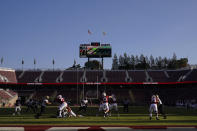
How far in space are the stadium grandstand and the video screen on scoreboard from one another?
18.6 ft

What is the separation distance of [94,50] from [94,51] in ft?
0.98

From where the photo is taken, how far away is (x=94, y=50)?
77375mm

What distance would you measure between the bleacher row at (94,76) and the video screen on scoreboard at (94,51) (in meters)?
5.48

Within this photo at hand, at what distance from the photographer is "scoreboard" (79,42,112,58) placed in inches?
3046

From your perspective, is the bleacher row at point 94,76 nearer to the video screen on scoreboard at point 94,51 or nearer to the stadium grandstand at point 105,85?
the stadium grandstand at point 105,85

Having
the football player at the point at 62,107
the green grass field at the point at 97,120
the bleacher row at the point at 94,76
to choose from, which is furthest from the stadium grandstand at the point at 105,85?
the green grass field at the point at 97,120

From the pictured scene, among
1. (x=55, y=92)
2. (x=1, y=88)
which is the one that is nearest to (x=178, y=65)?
(x=55, y=92)

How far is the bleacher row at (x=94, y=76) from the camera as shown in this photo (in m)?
74.5

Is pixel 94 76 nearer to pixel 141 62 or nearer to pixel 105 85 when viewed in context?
pixel 105 85

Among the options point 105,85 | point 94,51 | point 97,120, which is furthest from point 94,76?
point 97,120

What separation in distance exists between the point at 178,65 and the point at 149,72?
52496 millimetres

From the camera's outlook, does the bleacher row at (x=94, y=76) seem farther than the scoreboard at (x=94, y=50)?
No

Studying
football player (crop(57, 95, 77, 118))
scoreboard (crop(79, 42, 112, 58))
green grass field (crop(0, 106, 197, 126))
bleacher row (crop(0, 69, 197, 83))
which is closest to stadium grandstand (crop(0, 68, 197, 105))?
bleacher row (crop(0, 69, 197, 83))

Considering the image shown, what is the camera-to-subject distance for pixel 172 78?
75.4 m
